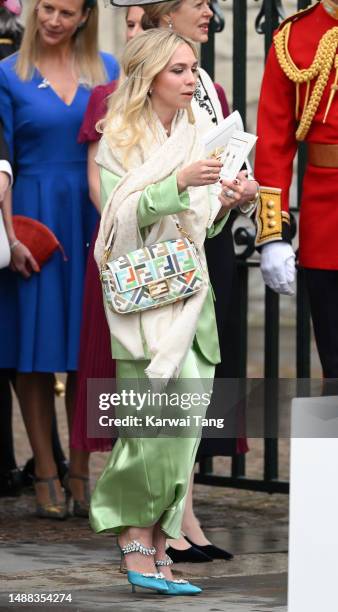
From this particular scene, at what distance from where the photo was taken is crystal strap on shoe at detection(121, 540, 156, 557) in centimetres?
474

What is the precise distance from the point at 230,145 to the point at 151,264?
17.5 inches

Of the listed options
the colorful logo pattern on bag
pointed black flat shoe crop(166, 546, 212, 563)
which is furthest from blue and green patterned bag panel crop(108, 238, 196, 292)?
pointed black flat shoe crop(166, 546, 212, 563)

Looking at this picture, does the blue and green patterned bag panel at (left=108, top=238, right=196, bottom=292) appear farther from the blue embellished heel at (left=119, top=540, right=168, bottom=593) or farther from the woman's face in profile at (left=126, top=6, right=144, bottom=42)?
the woman's face in profile at (left=126, top=6, right=144, bottom=42)

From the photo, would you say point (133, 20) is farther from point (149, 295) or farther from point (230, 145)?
point (149, 295)

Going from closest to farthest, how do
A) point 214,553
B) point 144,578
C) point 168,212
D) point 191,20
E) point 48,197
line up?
point 168,212
point 144,578
point 191,20
point 214,553
point 48,197

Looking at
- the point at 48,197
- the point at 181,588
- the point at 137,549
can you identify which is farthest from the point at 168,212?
the point at 48,197

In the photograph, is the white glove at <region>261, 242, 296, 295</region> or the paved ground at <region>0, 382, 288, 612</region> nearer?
the paved ground at <region>0, 382, 288, 612</region>

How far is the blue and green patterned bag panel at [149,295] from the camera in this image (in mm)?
4656

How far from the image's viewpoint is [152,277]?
4.66m

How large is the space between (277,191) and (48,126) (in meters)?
1.24

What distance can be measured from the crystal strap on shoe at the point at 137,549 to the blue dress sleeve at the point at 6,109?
1.82 meters

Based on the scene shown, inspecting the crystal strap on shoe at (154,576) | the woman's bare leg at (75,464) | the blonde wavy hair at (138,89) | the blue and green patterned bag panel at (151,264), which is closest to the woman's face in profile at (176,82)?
the blonde wavy hair at (138,89)

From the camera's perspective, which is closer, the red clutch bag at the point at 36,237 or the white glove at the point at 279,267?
the white glove at the point at 279,267

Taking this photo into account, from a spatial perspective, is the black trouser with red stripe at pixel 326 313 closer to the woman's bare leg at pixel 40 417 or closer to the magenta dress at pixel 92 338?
the magenta dress at pixel 92 338
